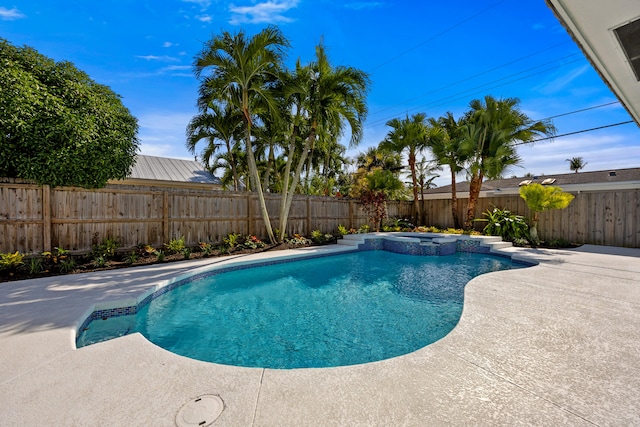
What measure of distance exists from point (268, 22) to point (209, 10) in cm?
153

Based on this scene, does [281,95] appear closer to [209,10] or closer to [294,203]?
[209,10]

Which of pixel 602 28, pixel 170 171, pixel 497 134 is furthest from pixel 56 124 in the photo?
pixel 497 134

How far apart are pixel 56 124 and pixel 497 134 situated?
42.8 feet

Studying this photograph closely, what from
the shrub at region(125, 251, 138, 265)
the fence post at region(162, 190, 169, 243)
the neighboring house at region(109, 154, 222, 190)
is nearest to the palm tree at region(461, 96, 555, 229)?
the fence post at region(162, 190, 169, 243)

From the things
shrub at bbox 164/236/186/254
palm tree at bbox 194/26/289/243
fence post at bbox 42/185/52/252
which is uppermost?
palm tree at bbox 194/26/289/243

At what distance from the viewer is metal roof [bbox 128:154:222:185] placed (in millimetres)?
13781

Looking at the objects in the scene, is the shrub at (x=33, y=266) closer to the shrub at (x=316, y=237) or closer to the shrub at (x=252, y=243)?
the shrub at (x=252, y=243)

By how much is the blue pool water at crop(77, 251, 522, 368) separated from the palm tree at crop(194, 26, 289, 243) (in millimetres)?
5059

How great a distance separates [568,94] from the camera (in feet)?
39.2

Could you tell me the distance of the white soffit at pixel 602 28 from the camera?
5.83ft

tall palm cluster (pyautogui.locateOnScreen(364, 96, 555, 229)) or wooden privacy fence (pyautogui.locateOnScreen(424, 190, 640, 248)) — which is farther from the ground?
tall palm cluster (pyautogui.locateOnScreen(364, 96, 555, 229))

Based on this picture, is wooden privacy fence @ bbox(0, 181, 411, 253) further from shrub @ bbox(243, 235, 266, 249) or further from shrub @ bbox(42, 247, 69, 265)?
shrub @ bbox(243, 235, 266, 249)

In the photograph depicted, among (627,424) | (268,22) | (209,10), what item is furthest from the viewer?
(268,22)

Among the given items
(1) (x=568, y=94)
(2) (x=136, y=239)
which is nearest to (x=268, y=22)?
(2) (x=136, y=239)
